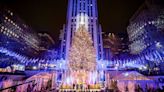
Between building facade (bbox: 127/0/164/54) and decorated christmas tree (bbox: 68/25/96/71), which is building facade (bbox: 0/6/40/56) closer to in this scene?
decorated christmas tree (bbox: 68/25/96/71)

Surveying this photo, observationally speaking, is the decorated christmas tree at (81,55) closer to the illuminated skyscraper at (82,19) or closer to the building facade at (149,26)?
the building facade at (149,26)

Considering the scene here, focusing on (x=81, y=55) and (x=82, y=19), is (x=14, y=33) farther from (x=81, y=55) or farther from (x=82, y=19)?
(x=81, y=55)

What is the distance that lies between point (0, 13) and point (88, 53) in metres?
30.5

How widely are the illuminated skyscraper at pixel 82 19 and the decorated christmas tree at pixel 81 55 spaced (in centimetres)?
2672

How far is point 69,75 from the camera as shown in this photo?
83.0 ft

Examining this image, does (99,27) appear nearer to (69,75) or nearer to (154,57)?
(154,57)

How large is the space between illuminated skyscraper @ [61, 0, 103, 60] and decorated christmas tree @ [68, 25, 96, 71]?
2672cm

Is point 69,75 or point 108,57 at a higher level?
point 108,57

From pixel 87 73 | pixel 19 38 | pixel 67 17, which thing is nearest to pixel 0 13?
pixel 19 38

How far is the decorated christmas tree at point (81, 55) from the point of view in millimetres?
24422

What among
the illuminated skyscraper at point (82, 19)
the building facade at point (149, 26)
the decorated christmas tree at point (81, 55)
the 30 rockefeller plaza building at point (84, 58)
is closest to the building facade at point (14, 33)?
the 30 rockefeller plaza building at point (84, 58)

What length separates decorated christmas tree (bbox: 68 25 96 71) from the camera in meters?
24.4

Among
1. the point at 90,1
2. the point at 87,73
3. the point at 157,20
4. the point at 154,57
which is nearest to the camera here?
the point at 87,73

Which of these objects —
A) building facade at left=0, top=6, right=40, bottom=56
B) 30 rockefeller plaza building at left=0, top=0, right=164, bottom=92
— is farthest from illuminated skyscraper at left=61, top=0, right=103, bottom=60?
building facade at left=0, top=6, right=40, bottom=56
